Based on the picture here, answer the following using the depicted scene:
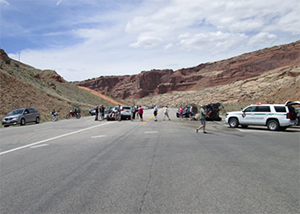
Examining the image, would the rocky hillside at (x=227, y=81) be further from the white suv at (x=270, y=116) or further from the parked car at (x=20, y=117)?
the parked car at (x=20, y=117)

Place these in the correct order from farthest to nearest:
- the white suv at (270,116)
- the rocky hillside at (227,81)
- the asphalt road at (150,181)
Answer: the rocky hillside at (227,81)
the white suv at (270,116)
the asphalt road at (150,181)

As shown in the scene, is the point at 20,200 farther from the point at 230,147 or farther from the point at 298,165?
the point at 230,147

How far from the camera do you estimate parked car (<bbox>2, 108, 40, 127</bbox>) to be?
2312cm

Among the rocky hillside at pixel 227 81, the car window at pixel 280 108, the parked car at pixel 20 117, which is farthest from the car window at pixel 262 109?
the rocky hillside at pixel 227 81

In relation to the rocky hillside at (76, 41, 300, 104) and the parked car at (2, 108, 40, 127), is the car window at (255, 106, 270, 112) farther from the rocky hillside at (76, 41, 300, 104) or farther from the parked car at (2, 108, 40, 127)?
the rocky hillside at (76, 41, 300, 104)

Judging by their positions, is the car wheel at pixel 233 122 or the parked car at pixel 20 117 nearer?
the car wheel at pixel 233 122

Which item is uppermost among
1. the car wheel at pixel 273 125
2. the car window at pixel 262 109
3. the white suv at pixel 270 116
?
the car window at pixel 262 109

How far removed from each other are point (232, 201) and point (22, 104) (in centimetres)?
3914

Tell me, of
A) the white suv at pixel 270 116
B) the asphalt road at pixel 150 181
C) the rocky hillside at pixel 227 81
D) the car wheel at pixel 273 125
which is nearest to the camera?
the asphalt road at pixel 150 181

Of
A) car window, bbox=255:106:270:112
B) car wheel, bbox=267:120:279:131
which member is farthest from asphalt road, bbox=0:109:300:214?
car window, bbox=255:106:270:112

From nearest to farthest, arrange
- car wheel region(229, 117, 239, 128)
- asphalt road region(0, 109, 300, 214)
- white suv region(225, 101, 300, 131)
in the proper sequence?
asphalt road region(0, 109, 300, 214)
white suv region(225, 101, 300, 131)
car wheel region(229, 117, 239, 128)

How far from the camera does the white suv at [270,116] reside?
1580cm

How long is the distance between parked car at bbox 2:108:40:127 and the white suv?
19.0 m

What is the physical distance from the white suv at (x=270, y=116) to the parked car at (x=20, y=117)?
19022 mm
